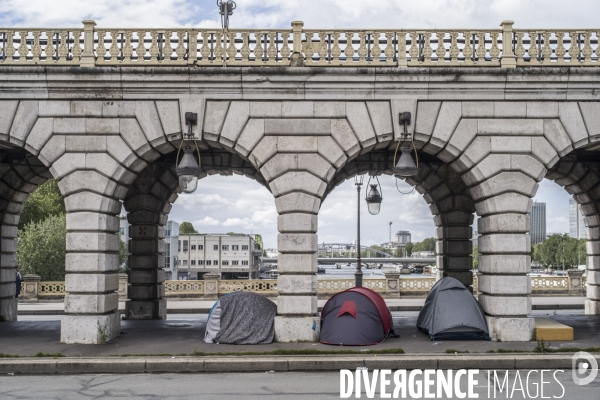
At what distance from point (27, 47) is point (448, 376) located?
1172cm

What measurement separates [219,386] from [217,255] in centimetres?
11659

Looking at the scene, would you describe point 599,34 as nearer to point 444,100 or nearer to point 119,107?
point 444,100

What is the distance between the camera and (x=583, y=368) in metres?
12.4

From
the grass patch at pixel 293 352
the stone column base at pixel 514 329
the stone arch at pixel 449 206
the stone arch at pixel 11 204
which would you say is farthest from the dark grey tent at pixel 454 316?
the stone arch at pixel 11 204

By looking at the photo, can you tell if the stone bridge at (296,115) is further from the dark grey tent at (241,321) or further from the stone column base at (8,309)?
the stone column base at (8,309)

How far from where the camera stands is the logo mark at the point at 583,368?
11484 millimetres

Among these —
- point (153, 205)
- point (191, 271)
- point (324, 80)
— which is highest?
point (324, 80)

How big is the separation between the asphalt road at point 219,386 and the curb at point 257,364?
0.31 metres

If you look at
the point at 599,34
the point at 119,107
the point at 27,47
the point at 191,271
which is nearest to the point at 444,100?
the point at 599,34

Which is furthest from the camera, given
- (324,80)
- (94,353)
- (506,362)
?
(324,80)

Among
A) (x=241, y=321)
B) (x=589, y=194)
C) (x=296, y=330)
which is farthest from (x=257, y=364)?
(x=589, y=194)

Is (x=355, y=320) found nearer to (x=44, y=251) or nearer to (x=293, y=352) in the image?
(x=293, y=352)

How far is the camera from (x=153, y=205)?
21.0 m

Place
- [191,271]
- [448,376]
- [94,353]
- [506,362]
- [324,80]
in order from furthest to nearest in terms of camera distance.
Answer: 1. [191,271]
2. [324,80]
3. [94,353]
4. [506,362]
5. [448,376]
